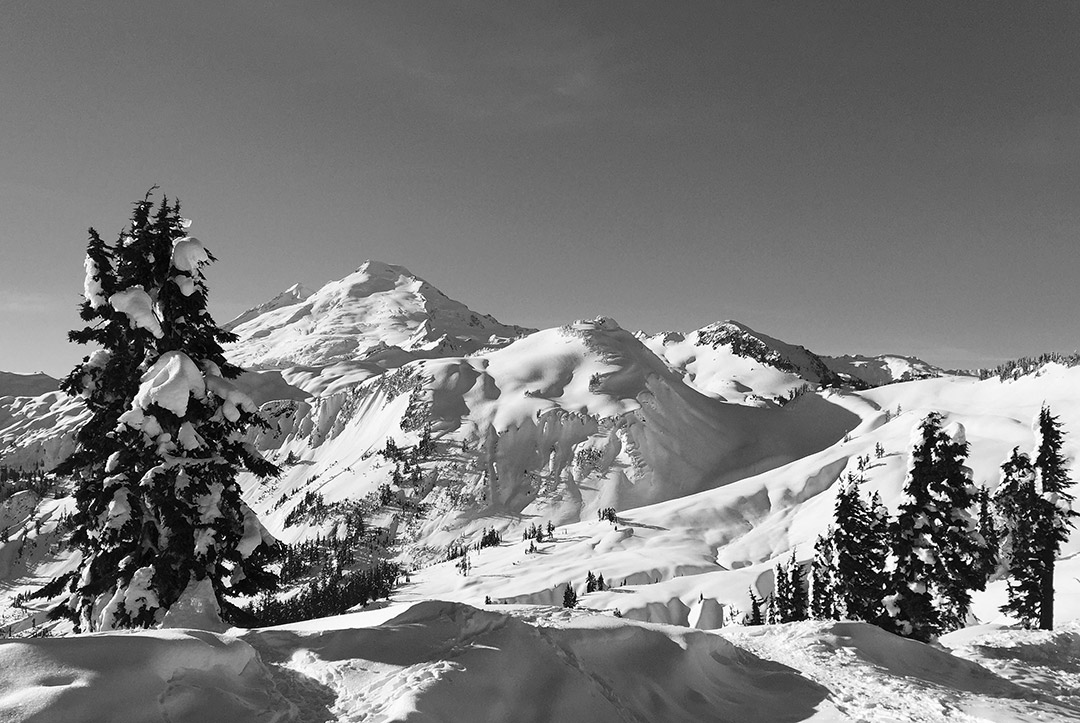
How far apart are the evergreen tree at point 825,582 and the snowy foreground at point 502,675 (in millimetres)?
27608

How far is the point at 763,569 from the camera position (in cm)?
14162

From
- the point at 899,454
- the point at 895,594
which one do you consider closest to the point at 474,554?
the point at 899,454

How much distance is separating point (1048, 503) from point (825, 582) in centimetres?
2317

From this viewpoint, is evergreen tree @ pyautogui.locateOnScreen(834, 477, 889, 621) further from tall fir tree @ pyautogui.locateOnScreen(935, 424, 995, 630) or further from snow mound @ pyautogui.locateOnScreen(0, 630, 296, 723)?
snow mound @ pyautogui.locateOnScreen(0, 630, 296, 723)

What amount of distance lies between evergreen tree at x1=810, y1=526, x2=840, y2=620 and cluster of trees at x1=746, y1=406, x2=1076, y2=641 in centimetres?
145

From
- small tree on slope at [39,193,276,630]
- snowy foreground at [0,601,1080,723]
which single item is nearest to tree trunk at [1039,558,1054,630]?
snowy foreground at [0,601,1080,723]

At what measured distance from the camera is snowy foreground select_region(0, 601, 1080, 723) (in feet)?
24.5

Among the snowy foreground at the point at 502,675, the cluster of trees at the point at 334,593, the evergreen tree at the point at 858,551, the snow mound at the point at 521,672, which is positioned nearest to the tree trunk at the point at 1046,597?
the evergreen tree at the point at 858,551

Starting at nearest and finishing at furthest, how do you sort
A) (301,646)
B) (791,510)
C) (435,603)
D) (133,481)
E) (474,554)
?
(301,646), (435,603), (133,481), (474,554), (791,510)

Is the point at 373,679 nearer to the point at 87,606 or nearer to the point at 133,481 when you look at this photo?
the point at 133,481

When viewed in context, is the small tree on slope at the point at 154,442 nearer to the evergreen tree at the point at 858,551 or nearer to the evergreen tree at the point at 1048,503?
the evergreen tree at the point at 858,551

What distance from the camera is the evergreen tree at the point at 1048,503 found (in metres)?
32.4

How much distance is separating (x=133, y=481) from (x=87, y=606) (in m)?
3.75

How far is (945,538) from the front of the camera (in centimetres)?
2889
